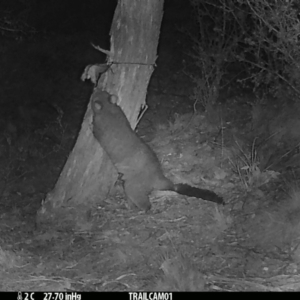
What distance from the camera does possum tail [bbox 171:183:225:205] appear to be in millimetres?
5379

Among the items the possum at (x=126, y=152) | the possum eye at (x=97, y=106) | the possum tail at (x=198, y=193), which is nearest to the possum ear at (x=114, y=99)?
the possum at (x=126, y=152)

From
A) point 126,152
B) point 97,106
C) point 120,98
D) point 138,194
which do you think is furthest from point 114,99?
point 138,194

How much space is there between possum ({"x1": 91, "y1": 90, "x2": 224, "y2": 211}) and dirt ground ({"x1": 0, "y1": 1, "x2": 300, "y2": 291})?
259 millimetres

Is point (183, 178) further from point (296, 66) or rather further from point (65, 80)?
point (65, 80)

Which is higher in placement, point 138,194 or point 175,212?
point 138,194

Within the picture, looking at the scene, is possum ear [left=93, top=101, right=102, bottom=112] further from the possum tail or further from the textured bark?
the possum tail

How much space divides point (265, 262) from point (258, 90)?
3.88 m

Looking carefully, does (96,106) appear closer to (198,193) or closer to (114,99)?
(114,99)

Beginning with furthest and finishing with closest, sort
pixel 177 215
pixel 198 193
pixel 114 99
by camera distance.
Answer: pixel 114 99, pixel 177 215, pixel 198 193

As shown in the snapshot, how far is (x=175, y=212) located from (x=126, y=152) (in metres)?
0.84

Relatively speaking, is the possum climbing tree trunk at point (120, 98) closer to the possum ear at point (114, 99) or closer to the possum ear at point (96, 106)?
the possum ear at point (114, 99)

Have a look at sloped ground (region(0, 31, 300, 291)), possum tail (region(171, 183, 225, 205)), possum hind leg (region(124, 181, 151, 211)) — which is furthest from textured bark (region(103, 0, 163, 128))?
sloped ground (region(0, 31, 300, 291))

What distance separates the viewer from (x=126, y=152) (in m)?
5.62

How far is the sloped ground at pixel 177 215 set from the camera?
450cm
